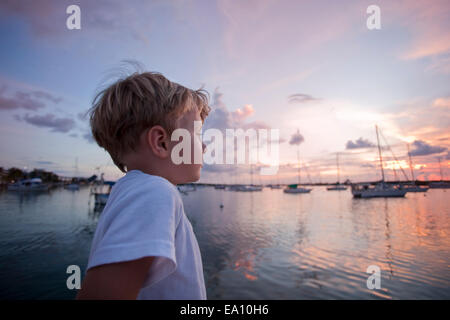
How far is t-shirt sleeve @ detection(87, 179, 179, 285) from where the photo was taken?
2.24 feet

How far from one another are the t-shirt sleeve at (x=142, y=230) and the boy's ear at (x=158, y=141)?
290 millimetres

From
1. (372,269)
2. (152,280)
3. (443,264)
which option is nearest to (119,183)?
(152,280)

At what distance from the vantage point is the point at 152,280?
808mm

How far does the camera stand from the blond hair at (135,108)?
111 centimetres

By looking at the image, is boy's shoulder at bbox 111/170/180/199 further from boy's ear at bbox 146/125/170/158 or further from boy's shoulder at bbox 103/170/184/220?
boy's ear at bbox 146/125/170/158

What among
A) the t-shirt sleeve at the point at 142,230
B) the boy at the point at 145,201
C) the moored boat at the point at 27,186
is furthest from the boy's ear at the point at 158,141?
the moored boat at the point at 27,186

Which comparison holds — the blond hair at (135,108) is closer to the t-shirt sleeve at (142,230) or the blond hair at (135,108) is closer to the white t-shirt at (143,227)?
the white t-shirt at (143,227)

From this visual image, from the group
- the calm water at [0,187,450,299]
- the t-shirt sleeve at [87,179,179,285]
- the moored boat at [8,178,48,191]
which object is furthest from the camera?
the moored boat at [8,178,48,191]

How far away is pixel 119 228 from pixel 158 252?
0.14 m

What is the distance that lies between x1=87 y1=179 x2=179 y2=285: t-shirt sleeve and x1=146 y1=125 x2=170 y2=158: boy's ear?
290 millimetres

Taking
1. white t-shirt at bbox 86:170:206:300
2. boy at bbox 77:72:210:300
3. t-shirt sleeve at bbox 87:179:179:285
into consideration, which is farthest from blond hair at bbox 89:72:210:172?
t-shirt sleeve at bbox 87:179:179:285

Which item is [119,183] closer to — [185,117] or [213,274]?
[185,117]

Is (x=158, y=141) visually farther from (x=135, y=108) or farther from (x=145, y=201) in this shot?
→ (x=145, y=201)
